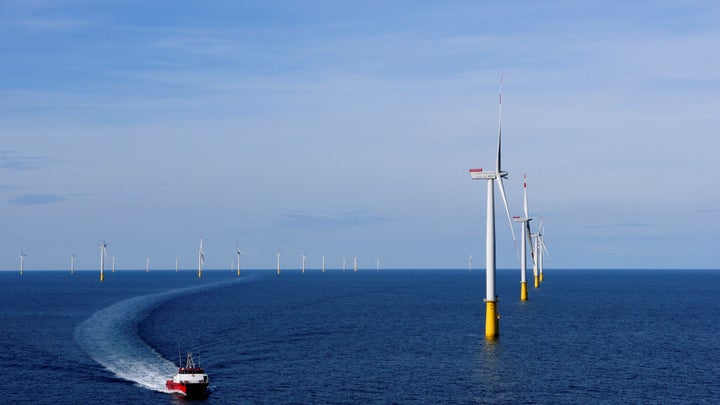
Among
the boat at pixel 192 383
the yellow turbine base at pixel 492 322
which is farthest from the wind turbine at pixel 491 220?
the boat at pixel 192 383

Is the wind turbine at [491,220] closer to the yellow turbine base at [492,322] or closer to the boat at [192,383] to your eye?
the yellow turbine base at [492,322]

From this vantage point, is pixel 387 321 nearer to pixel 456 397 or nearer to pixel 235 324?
pixel 235 324

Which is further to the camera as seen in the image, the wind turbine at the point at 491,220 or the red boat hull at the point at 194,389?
the wind turbine at the point at 491,220

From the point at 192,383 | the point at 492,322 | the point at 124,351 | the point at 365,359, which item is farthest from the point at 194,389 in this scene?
the point at 492,322

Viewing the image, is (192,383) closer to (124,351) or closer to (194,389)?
(194,389)

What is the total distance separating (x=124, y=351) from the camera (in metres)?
118

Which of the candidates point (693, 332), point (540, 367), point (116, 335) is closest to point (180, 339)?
point (116, 335)

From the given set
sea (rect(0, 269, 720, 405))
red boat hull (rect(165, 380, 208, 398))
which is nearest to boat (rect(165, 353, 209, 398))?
red boat hull (rect(165, 380, 208, 398))

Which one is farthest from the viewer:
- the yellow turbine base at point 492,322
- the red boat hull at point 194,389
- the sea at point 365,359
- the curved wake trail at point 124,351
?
the yellow turbine base at point 492,322

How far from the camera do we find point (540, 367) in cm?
10256

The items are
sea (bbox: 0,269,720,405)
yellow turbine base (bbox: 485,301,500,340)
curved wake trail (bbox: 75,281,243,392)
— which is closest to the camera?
sea (bbox: 0,269,720,405)

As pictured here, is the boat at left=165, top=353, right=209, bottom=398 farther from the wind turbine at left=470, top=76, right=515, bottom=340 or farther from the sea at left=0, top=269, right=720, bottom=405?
the wind turbine at left=470, top=76, right=515, bottom=340

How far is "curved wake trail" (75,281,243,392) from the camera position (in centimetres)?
9756

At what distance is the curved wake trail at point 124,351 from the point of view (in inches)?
3841
